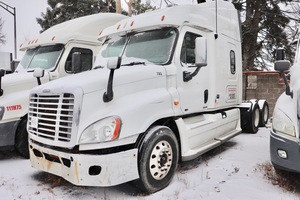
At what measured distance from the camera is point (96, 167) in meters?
3.60

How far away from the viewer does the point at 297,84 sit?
3.95 m

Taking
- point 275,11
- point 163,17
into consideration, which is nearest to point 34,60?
point 163,17

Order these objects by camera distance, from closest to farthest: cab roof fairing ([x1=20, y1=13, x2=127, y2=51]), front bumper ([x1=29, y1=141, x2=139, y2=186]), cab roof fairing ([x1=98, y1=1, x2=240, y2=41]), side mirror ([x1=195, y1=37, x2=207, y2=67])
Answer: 1. front bumper ([x1=29, y1=141, x2=139, y2=186])
2. side mirror ([x1=195, y1=37, x2=207, y2=67])
3. cab roof fairing ([x1=98, y1=1, x2=240, y2=41])
4. cab roof fairing ([x1=20, y1=13, x2=127, y2=51])

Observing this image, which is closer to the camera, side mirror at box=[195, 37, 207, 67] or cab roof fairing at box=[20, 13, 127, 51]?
side mirror at box=[195, 37, 207, 67]

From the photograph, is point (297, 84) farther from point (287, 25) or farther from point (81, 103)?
point (287, 25)

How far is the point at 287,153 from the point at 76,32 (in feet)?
18.8

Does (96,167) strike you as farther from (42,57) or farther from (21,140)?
(42,57)

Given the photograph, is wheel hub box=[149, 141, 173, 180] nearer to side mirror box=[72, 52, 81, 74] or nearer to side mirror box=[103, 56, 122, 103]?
side mirror box=[103, 56, 122, 103]

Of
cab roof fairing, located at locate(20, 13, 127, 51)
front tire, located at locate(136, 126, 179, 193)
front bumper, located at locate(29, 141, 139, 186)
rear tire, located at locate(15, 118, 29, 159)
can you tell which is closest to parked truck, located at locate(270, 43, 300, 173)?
front tire, located at locate(136, 126, 179, 193)

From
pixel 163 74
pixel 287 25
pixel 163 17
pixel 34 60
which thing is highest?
pixel 287 25

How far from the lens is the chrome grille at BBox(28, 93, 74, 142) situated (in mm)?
3600

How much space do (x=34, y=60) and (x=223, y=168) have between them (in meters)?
5.46

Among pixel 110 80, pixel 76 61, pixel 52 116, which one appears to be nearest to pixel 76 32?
pixel 76 61

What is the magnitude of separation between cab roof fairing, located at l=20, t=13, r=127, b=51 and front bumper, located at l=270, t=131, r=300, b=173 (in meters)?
5.40
